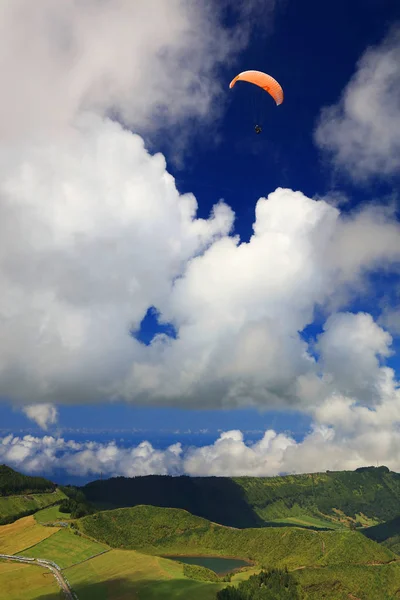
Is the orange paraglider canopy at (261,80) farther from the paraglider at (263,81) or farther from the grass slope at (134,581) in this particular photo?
the grass slope at (134,581)

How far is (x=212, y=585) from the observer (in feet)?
508

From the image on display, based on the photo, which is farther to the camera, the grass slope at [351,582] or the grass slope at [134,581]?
the grass slope at [351,582]

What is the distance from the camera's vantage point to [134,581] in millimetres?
157750

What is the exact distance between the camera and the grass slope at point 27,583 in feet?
465

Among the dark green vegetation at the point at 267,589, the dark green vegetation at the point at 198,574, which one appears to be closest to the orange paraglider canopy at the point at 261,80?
the dark green vegetation at the point at 267,589

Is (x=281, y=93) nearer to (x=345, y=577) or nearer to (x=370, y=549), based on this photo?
(x=345, y=577)

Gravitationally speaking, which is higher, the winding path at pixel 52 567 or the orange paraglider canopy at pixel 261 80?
the orange paraglider canopy at pixel 261 80

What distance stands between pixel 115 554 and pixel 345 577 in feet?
343

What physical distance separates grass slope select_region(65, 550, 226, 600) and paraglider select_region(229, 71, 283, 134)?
509 ft

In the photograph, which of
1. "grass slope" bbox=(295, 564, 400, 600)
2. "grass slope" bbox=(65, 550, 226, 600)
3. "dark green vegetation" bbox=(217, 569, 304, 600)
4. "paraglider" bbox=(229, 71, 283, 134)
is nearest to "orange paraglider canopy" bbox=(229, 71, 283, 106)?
"paraglider" bbox=(229, 71, 283, 134)

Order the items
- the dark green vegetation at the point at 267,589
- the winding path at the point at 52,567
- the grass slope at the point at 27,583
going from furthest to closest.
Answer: the winding path at the point at 52,567 < the grass slope at the point at 27,583 < the dark green vegetation at the point at 267,589

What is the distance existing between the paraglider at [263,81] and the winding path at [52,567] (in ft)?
547

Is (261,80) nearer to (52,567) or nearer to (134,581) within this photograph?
(134,581)

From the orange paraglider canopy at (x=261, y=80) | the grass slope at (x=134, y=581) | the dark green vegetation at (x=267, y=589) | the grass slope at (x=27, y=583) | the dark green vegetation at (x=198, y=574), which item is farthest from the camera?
the dark green vegetation at (x=198, y=574)
